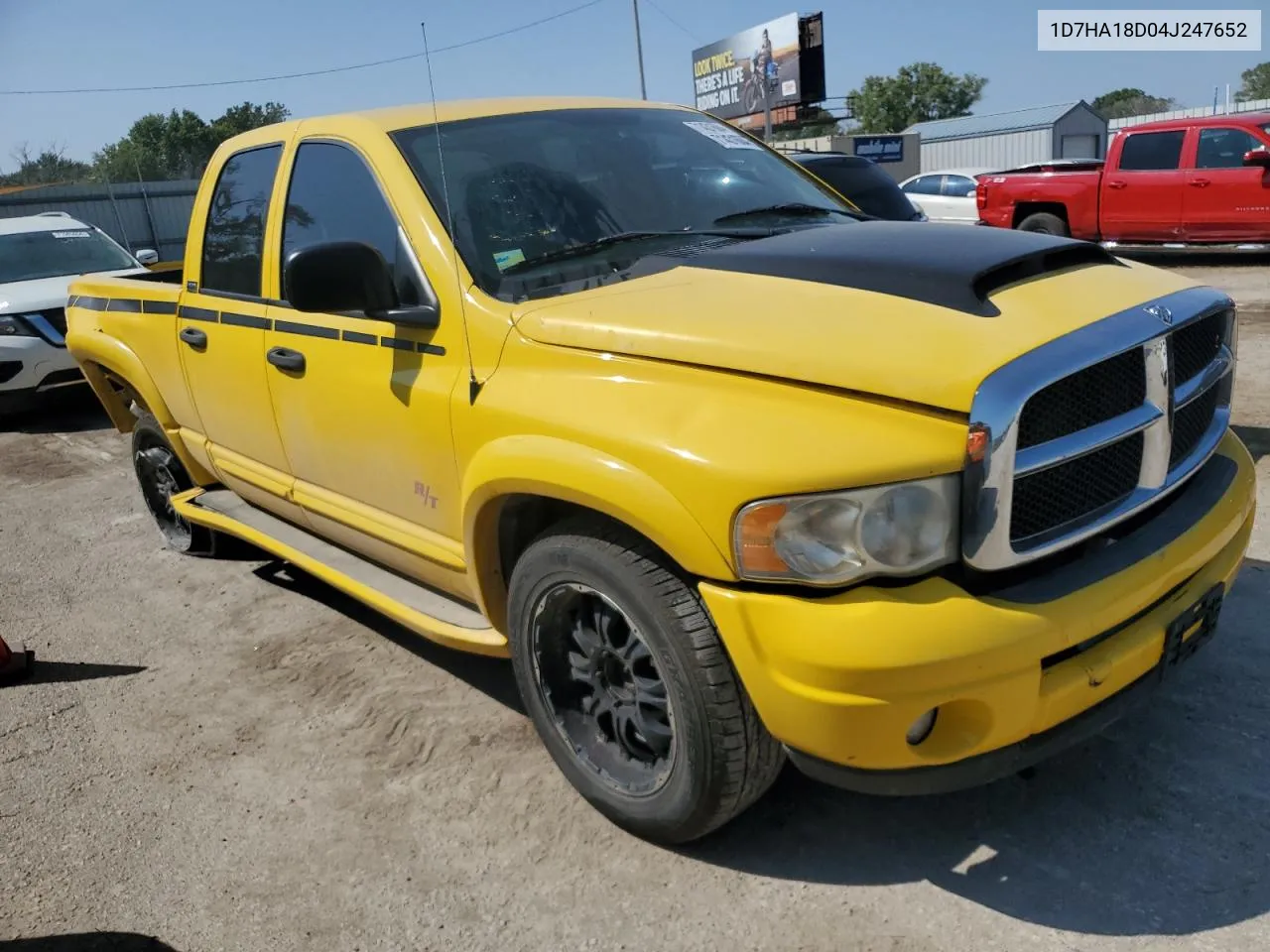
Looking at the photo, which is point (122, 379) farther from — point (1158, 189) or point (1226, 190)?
point (1158, 189)

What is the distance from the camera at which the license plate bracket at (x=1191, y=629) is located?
2.41m

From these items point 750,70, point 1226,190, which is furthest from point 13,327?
point 750,70

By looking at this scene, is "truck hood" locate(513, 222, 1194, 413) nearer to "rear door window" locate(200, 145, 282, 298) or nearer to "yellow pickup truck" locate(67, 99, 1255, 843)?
"yellow pickup truck" locate(67, 99, 1255, 843)

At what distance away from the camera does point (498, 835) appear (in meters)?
2.84

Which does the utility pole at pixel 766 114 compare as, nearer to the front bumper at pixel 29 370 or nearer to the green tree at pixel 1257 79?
the front bumper at pixel 29 370

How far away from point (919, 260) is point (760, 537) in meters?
0.94

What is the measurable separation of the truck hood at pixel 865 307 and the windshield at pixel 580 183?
0.30m

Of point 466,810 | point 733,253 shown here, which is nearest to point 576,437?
point 733,253

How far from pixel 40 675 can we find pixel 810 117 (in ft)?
169

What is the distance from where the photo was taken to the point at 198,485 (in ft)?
16.2

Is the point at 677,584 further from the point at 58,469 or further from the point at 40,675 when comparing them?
the point at 58,469

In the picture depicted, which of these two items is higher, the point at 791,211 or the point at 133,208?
the point at 791,211

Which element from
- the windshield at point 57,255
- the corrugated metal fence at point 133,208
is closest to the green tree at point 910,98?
the corrugated metal fence at point 133,208

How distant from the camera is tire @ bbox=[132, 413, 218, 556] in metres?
5.12
